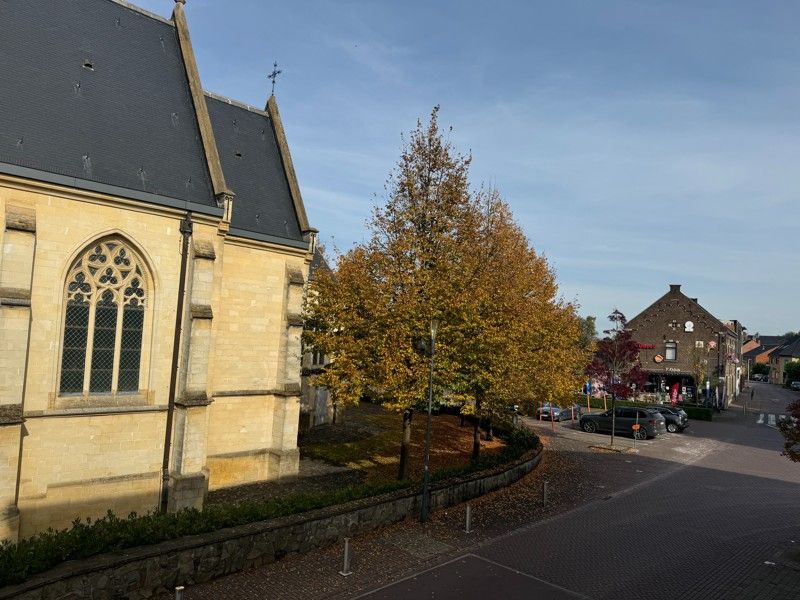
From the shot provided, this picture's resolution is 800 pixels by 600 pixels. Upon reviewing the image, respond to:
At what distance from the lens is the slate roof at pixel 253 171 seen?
18.4 m

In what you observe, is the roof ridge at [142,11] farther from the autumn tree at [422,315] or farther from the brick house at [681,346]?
the brick house at [681,346]

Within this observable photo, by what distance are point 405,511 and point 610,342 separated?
23207mm

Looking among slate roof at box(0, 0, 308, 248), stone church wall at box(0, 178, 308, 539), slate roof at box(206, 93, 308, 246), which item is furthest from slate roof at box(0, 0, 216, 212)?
slate roof at box(206, 93, 308, 246)

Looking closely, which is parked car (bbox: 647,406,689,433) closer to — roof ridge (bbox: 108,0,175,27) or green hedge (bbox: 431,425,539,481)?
green hedge (bbox: 431,425,539,481)

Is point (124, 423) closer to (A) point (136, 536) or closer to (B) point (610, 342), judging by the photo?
(A) point (136, 536)

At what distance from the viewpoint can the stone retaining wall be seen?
8570 mm

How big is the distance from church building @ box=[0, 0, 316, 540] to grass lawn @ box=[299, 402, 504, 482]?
12.5ft

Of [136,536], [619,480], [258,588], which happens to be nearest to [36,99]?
[136,536]

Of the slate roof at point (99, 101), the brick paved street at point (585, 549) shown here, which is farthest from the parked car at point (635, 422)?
the slate roof at point (99, 101)

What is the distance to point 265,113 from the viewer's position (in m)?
21.6

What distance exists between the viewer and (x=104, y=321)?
13.9 m

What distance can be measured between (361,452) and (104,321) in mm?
12347

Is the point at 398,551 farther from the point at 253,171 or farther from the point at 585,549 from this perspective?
the point at 253,171

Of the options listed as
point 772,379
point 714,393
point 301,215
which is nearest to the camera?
point 301,215
